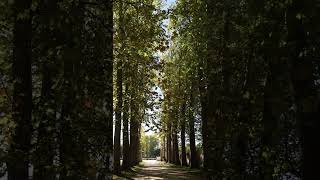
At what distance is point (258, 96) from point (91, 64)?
3278 millimetres

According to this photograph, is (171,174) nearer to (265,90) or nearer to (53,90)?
(53,90)

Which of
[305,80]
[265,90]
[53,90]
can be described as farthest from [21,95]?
[305,80]

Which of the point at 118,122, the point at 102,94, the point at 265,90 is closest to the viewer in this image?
the point at 265,90

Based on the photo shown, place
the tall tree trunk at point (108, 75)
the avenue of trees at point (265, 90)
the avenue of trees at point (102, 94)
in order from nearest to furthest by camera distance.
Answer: the avenue of trees at point (265, 90)
the avenue of trees at point (102, 94)
the tall tree trunk at point (108, 75)

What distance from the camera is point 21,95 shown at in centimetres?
654

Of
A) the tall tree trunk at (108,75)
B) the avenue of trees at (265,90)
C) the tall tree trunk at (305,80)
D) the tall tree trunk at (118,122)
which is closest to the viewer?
the tall tree trunk at (305,80)

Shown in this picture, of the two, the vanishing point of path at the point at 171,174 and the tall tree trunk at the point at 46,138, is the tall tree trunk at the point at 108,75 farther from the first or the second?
the vanishing point of path at the point at 171,174

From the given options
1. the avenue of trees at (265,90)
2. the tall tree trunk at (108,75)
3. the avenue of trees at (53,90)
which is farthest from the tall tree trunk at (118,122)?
the avenue of trees at (53,90)

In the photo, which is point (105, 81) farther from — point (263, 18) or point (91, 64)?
point (263, 18)

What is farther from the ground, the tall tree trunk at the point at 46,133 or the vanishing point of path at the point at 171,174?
the tall tree trunk at the point at 46,133

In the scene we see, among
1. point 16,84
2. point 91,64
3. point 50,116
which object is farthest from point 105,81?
point 16,84

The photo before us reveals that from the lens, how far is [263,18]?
6.51 metres

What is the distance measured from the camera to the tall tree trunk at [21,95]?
259 inches

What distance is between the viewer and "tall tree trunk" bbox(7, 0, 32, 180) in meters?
6.58
